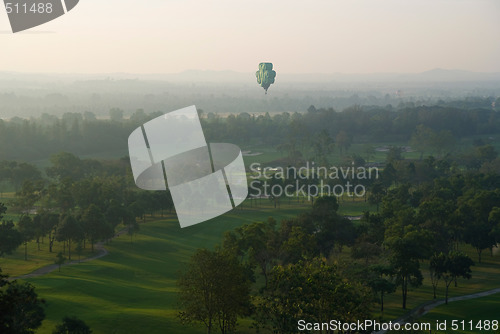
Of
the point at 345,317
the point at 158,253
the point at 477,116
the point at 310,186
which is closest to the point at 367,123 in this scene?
the point at 477,116

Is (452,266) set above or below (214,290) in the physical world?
below

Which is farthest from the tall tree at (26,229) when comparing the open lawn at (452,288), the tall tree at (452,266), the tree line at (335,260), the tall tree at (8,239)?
the tall tree at (452,266)

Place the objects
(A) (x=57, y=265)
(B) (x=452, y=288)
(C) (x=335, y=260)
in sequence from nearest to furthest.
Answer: (C) (x=335, y=260), (B) (x=452, y=288), (A) (x=57, y=265)

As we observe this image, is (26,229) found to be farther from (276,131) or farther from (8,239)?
(276,131)

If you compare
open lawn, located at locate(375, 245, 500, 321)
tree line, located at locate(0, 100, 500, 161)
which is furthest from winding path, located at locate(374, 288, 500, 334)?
tree line, located at locate(0, 100, 500, 161)

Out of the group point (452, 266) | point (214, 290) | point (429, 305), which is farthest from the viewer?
point (452, 266)

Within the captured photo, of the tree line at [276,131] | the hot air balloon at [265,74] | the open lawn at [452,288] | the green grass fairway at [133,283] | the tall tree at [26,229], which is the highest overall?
the hot air balloon at [265,74]

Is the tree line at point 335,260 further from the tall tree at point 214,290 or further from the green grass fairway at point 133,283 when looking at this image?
the green grass fairway at point 133,283

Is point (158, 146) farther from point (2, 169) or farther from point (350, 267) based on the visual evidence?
point (350, 267)

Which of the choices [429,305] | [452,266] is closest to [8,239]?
[429,305]
